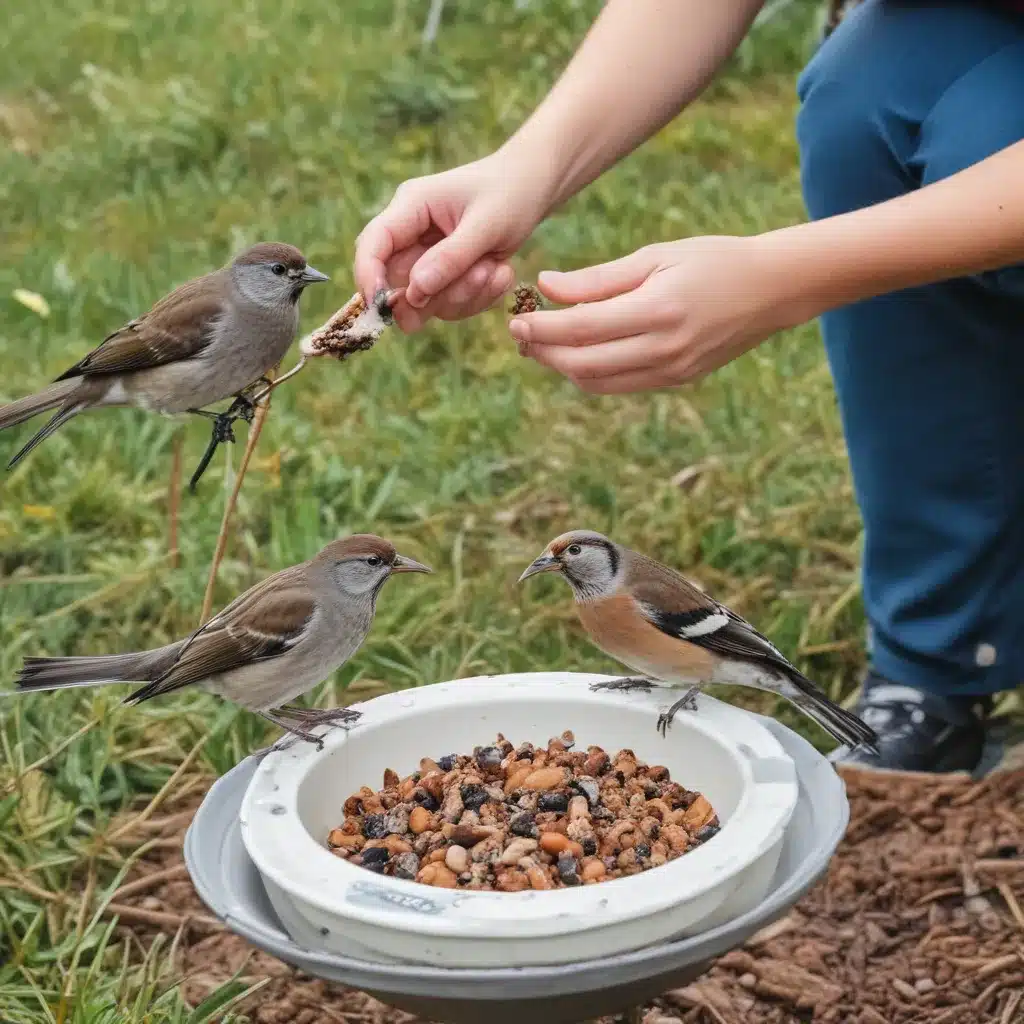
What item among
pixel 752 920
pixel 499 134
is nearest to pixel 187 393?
pixel 752 920

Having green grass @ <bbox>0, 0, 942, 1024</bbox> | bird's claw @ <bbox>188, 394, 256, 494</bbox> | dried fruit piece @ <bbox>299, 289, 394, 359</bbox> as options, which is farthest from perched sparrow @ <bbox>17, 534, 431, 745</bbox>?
green grass @ <bbox>0, 0, 942, 1024</bbox>

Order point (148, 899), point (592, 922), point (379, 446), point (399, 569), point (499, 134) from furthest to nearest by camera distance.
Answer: point (499, 134)
point (379, 446)
point (148, 899)
point (399, 569)
point (592, 922)

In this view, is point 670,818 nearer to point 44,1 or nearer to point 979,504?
point 979,504

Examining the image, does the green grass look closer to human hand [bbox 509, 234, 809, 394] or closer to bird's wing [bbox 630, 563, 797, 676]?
bird's wing [bbox 630, 563, 797, 676]

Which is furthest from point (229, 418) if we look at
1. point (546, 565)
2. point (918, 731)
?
point (918, 731)

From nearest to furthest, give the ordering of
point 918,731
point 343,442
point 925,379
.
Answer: point 925,379 → point 918,731 → point 343,442

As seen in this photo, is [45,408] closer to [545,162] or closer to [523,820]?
[545,162]
